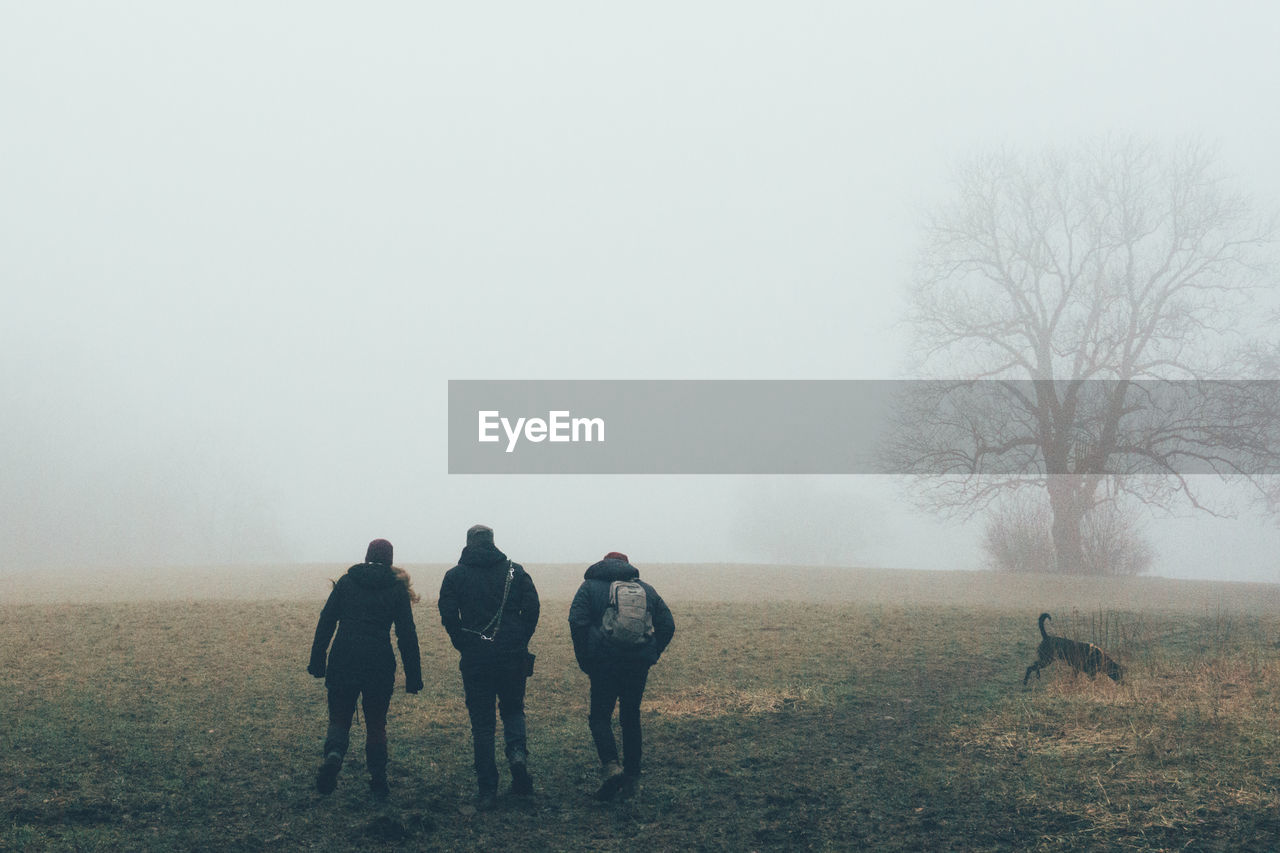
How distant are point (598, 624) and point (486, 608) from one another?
1.02m

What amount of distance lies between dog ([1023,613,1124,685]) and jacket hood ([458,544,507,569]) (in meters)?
7.67

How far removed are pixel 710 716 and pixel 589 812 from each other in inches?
151

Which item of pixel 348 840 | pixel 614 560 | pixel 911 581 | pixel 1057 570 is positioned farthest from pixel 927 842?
pixel 1057 570

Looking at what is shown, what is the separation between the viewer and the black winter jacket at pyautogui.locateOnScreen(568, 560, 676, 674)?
786 centimetres

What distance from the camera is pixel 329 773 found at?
7758mm

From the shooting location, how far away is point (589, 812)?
776cm

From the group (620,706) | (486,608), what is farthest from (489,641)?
(620,706)

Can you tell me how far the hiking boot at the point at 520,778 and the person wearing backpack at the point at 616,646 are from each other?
0.64 metres

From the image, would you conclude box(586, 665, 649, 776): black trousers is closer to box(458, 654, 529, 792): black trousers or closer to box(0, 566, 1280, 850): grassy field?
box(0, 566, 1280, 850): grassy field

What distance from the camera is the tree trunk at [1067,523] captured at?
29.0 metres

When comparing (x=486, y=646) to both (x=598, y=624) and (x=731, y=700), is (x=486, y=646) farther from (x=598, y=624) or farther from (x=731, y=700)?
(x=731, y=700)

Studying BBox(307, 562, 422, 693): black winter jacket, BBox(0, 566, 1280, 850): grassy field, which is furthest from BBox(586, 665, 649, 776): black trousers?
BBox(307, 562, 422, 693): black winter jacket

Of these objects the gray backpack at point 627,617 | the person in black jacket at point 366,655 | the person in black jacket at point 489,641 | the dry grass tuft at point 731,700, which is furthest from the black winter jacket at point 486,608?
the dry grass tuft at point 731,700

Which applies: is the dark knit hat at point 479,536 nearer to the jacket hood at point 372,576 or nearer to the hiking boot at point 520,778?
the jacket hood at point 372,576
